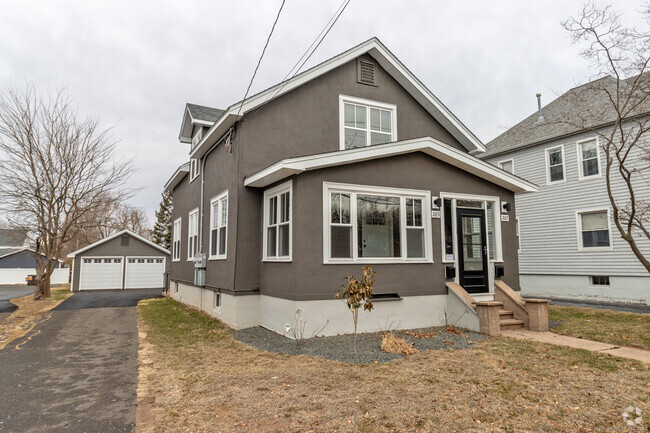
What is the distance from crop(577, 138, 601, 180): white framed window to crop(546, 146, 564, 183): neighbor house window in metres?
0.73

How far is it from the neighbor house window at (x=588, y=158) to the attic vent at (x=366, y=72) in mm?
9971

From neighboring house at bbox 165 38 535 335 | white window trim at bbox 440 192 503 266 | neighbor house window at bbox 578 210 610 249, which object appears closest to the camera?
neighboring house at bbox 165 38 535 335

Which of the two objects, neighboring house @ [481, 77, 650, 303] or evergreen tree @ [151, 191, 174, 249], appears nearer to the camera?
neighboring house @ [481, 77, 650, 303]

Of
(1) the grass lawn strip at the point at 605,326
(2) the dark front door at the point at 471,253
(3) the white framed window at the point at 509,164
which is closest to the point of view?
(1) the grass lawn strip at the point at 605,326

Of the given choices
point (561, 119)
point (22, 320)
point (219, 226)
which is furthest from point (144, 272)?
point (561, 119)

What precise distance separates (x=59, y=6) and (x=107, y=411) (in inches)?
322

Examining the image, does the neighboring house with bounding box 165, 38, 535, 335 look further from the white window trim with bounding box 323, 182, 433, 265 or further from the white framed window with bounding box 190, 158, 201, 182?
the white framed window with bounding box 190, 158, 201, 182

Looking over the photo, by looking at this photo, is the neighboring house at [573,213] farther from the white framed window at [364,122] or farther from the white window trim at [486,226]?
the white framed window at [364,122]

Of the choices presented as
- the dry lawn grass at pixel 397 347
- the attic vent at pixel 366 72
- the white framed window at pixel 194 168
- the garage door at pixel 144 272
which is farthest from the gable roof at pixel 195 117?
the garage door at pixel 144 272

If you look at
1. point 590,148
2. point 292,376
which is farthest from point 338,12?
point 590,148

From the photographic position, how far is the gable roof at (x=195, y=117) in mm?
12758

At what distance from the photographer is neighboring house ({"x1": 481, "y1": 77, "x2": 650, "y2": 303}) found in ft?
47.2

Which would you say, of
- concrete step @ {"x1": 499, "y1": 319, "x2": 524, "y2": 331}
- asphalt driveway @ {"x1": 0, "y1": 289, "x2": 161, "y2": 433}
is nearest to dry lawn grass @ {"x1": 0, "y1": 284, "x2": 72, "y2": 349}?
asphalt driveway @ {"x1": 0, "y1": 289, "x2": 161, "y2": 433}

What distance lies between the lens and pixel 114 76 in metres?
14.7
